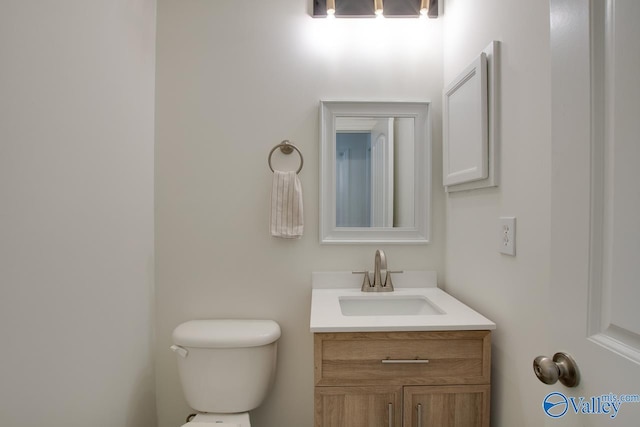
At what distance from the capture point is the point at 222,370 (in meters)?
1.42

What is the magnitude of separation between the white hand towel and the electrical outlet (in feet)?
2.76

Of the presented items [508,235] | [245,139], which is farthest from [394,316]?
[245,139]

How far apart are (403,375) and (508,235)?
1.90 feet

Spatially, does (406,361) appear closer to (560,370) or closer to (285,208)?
(560,370)

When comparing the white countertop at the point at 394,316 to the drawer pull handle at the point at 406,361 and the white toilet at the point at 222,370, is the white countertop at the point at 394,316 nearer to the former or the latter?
the drawer pull handle at the point at 406,361

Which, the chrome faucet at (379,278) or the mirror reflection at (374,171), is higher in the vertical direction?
the mirror reflection at (374,171)

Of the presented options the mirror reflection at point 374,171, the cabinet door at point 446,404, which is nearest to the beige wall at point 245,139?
the mirror reflection at point 374,171

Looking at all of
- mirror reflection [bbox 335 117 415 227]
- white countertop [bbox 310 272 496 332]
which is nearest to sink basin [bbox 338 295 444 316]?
white countertop [bbox 310 272 496 332]

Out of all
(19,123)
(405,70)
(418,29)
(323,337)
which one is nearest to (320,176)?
(405,70)

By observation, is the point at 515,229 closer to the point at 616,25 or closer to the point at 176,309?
the point at 616,25

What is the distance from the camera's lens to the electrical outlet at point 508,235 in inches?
40.5

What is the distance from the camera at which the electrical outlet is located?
103 centimetres

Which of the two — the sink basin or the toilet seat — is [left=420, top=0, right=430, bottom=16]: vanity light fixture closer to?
the sink basin

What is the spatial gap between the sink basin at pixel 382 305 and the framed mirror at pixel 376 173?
277 millimetres
